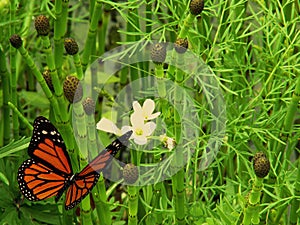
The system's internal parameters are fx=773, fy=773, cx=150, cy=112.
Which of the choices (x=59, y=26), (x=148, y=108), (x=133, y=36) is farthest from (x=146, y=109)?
(x=133, y=36)

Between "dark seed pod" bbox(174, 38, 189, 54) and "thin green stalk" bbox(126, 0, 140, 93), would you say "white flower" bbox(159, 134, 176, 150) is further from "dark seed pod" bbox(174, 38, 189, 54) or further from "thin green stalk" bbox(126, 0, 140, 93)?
"thin green stalk" bbox(126, 0, 140, 93)

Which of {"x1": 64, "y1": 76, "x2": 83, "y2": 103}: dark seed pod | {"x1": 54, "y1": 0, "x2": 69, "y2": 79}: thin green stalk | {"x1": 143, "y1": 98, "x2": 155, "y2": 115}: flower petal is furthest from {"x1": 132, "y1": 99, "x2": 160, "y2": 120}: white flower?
{"x1": 54, "y1": 0, "x2": 69, "y2": 79}: thin green stalk

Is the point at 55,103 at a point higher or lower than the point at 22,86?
higher

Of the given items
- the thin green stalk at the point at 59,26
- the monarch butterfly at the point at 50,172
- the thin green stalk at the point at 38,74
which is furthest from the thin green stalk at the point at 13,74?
the monarch butterfly at the point at 50,172

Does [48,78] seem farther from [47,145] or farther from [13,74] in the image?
[13,74]

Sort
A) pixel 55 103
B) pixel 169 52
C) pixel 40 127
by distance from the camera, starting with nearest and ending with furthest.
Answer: pixel 40 127 → pixel 55 103 → pixel 169 52

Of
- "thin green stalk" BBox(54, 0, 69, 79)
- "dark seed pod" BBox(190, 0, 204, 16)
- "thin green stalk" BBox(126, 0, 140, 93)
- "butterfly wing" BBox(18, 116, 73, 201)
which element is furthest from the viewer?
"thin green stalk" BBox(126, 0, 140, 93)

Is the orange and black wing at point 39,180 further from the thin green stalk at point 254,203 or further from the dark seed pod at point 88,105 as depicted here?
the thin green stalk at point 254,203

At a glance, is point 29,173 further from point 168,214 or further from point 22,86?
point 22,86

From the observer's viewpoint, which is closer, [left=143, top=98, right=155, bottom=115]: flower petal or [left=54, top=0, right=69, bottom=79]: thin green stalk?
[left=143, top=98, right=155, bottom=115]: flower petal

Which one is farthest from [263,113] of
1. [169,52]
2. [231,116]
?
[169,52]
